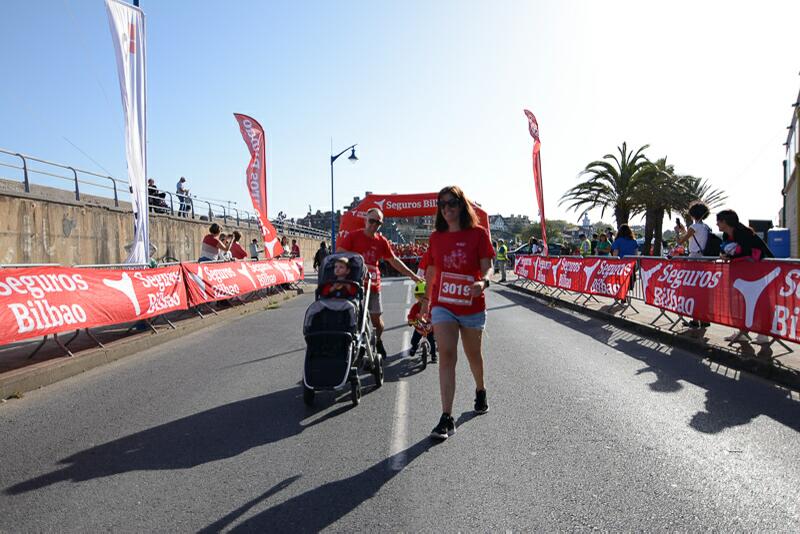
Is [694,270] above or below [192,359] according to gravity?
above

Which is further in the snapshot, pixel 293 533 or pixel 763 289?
pixel 763 289

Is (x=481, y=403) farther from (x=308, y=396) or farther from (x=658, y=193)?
(x=658, y=193)

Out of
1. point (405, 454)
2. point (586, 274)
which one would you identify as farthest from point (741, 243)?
point (586, 274)

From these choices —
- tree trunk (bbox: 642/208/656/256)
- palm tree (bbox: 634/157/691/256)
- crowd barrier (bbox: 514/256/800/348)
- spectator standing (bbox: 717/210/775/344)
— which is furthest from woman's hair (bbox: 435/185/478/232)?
tree trunk (bbox: 642/208/656/256)

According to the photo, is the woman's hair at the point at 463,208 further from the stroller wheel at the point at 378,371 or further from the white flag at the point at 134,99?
the white flag at the point at 134,99

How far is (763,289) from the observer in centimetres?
715

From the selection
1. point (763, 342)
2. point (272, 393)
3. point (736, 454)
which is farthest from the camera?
point (763, 342)

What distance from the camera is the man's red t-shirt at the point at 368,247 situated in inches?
271

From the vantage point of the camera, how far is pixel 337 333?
552 cm

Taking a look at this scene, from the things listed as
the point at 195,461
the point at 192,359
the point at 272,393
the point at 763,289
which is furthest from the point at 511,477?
the point at 192,359

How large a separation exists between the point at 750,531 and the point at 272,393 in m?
4.53

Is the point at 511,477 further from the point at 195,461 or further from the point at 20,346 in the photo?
the point at 20,346

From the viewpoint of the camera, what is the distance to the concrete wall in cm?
1377

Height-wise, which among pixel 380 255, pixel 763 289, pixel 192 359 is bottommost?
pixel 192 359
